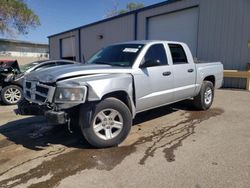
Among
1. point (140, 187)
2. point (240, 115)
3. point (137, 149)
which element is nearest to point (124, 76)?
point (137, 149)

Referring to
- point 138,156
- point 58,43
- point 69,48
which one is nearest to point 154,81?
point 138,156

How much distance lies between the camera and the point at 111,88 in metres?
3.84

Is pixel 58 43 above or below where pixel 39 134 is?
above

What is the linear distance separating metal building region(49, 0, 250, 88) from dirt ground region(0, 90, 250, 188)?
7.35m

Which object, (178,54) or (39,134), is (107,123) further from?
(178,54)

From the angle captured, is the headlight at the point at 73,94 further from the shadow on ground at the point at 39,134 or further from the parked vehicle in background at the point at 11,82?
the parked vehicle in background at the point at 11,82

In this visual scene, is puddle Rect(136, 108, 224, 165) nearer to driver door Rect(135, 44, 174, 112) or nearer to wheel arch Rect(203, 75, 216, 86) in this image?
driver door Rect(135, 44, 174, 112)

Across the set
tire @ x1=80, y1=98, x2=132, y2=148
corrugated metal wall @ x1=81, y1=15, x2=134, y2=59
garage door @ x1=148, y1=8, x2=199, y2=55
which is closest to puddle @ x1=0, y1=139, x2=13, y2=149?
tire @ x1=80, y1=98, x2=132, y2=148

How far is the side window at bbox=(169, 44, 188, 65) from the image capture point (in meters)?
5.45

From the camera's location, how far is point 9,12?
28.4 m

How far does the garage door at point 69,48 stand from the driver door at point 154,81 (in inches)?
869

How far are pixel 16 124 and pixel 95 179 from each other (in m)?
3.39

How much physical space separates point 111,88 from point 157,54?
1.69 m

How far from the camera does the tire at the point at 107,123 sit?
3.75m
